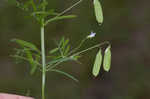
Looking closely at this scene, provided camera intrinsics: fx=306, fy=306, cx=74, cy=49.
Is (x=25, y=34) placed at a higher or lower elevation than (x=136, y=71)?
higher

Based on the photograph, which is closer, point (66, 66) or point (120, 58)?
point (66, 66)

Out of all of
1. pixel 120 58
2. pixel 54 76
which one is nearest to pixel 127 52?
pixel 120 58

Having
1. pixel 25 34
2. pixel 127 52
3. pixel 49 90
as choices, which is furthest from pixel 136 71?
pixel 25 34

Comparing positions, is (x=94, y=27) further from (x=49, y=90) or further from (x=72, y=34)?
(x=49, y=90)

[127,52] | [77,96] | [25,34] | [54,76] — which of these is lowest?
[77,96]

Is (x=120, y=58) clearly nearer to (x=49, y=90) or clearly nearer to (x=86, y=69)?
(x=86, y=69)

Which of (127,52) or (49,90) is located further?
(127,52)
